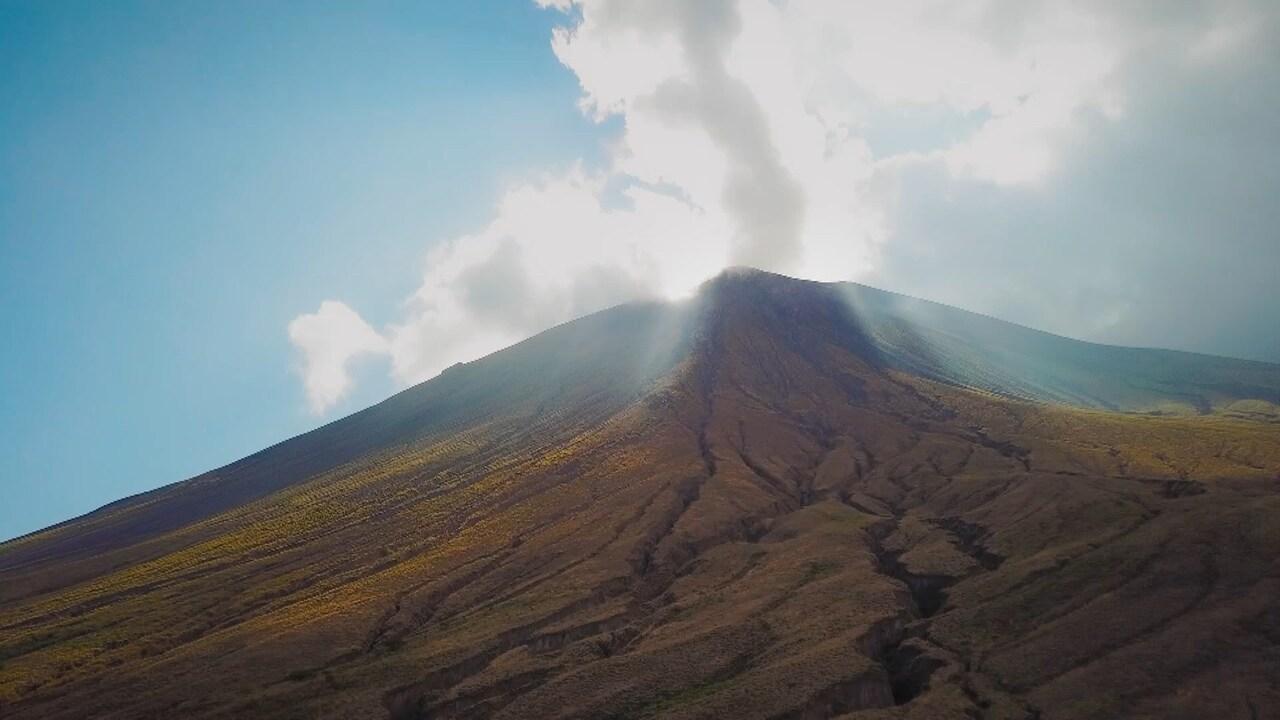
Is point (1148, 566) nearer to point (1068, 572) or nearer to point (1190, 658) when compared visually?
point (1068, 572)

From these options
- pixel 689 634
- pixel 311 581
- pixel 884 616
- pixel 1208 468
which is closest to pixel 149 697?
pixel 311 581

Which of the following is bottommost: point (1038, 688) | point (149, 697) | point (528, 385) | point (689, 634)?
point (1038, 688)

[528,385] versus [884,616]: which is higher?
[528,385]

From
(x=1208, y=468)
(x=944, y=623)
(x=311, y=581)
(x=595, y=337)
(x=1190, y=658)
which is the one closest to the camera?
(x=1190, y=658)

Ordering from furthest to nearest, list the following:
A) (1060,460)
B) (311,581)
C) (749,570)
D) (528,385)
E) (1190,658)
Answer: (528,385), (1060,460), (311,581), (749,570), (1190,658)

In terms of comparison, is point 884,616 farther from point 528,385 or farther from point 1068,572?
point 528,385

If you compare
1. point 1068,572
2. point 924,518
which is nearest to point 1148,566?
point 1068,572

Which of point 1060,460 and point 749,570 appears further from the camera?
point 1060,460
